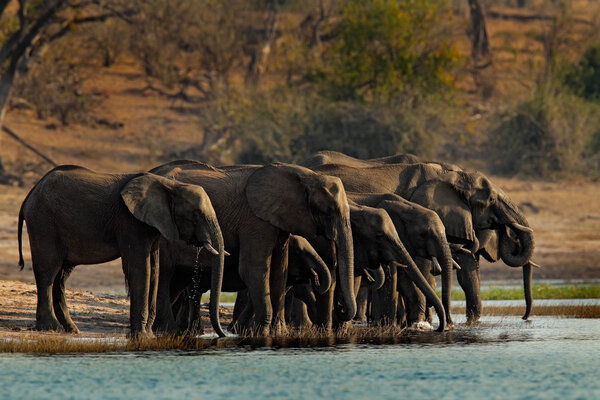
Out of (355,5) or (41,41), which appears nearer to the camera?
(41,41)

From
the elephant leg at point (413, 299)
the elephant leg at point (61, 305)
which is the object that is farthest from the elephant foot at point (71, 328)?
the elephant leg at point (413, 299)

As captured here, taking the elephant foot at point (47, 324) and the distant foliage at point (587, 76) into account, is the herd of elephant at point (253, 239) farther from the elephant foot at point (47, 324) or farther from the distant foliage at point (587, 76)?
the distant foliage at point (587, 76)

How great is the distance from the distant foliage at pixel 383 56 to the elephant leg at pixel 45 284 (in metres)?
20.3

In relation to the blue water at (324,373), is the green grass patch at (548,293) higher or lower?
higher

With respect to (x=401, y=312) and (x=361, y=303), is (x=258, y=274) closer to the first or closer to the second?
(x=401, y=312)

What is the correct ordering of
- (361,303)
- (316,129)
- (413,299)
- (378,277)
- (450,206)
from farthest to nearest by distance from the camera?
(316,129)
(361,303)
(450,206)
(413,299)
(378,277)

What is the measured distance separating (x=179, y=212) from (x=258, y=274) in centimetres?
130

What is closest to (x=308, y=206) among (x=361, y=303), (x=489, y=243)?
(x=361, y=303)

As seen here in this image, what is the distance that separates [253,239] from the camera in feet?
47.7

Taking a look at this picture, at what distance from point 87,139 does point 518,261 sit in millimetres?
18450

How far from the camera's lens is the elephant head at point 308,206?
14.2 meters

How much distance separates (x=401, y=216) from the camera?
15.6m

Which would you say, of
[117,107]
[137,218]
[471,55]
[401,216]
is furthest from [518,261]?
[471,55]

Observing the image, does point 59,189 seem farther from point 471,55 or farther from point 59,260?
point 471,55
